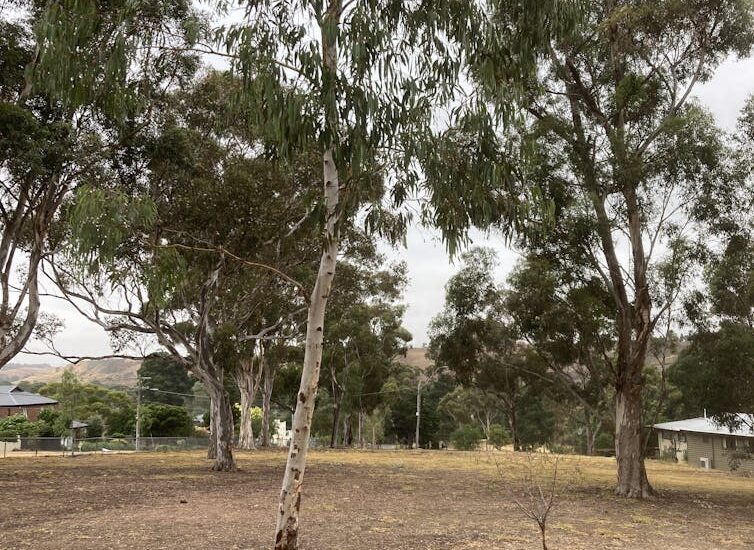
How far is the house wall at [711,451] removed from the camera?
108ft

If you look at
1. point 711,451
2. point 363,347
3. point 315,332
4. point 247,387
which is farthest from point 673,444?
point 315,332

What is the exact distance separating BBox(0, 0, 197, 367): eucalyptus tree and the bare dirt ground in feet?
18.1

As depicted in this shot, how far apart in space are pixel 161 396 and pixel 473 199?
67.6 metres

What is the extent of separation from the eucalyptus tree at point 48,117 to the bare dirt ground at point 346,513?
18.1ft

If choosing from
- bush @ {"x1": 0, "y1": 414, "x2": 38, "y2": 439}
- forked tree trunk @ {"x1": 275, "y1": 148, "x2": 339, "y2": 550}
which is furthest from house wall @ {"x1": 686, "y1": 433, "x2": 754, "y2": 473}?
bush @ {"x1": 0, "y1": 414, "x2": 38, "y2": 439}

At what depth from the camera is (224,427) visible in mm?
18484

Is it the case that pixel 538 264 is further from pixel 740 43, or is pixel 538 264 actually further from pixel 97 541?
pixel 97 541

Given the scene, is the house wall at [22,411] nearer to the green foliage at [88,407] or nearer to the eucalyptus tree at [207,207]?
the green foliage at [88,407]

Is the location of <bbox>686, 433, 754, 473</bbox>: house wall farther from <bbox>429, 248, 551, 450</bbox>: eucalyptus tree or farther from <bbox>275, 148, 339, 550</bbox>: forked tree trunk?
<bbox>275, 148, 339, 550</bbox>: forked tree trunk

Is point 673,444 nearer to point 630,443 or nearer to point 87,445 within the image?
point 630,443

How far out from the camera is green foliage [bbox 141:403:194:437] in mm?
40531

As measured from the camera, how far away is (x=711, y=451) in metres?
35.1

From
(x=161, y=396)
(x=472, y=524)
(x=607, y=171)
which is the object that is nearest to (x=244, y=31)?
(x=472, y=524)

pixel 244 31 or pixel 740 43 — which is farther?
pixel 740 43
